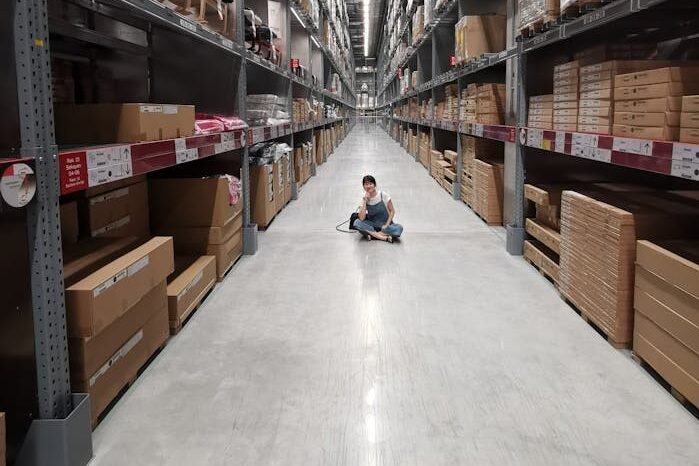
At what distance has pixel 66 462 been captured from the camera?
1854 millimetres

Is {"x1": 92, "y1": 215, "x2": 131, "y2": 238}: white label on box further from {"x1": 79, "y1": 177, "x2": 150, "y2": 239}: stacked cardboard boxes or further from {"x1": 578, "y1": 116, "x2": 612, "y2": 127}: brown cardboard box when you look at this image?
{"x1": 578, "y1": 116, "x2": 612, "y2": 127}: brown cardboard box

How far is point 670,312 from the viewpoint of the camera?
241 centimetres

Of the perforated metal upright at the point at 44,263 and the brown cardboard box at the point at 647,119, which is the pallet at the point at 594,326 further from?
the perforated metal upright at the point at 44,263

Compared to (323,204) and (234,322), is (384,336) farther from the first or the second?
(323,204)

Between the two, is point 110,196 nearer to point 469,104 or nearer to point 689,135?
point 689,135

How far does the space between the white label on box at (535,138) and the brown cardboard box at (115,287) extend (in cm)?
255

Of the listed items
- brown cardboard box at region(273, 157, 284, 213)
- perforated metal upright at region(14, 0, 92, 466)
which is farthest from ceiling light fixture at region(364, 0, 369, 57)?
perforated metal upright at region(14, 0, 92, 466)

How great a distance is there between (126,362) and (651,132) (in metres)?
2.48

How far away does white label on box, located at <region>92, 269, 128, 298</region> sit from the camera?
2088mm

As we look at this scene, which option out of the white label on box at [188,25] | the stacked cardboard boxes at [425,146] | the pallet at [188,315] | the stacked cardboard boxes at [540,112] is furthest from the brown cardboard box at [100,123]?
the stacked cardboard boxes at [425,146]

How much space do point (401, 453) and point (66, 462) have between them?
1048 millimetres

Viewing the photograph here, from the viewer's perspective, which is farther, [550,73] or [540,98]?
[550,73]

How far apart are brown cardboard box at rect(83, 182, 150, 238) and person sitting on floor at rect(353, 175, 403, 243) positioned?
2262mm

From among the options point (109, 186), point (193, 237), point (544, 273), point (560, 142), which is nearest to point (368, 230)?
point (544, 273)
